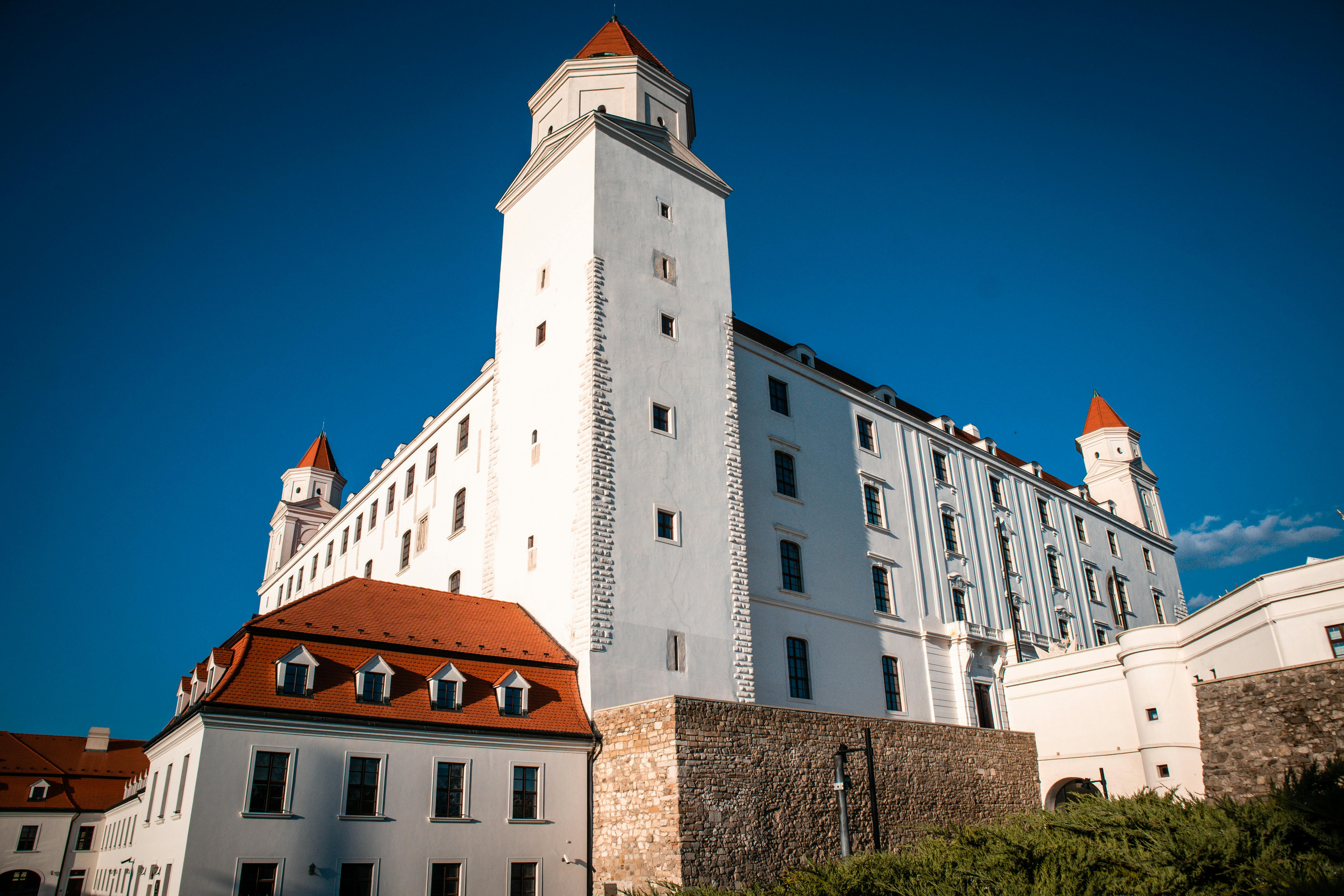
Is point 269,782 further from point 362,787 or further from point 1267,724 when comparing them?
point 1267,724

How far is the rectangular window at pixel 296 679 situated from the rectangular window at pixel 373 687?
3.51 ft

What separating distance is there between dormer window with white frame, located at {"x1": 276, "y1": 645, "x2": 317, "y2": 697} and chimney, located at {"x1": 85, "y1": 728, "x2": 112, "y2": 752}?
2656 cm

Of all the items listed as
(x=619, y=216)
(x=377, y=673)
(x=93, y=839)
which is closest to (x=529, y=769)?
(x=377, y=673)

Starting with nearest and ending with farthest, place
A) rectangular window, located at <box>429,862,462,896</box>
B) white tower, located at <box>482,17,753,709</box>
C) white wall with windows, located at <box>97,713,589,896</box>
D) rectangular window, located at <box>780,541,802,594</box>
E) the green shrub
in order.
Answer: the green shrub → white wall with windows, located at <box>97,713,589,896</box> → rectangular window, located at <box>429,862,462,896</box> → white tower, located at <box>482,17,753,709</box> → rectangular window, located at <box>780,541,802,594</box>

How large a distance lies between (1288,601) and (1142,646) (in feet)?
17.3

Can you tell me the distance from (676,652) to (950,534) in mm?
15475

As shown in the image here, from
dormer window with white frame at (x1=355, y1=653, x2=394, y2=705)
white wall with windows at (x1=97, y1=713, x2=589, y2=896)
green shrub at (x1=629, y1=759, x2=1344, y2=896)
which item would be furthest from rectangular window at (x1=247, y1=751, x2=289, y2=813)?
green shrub at (x1=629, y1=759, x2=1344, y2=896)

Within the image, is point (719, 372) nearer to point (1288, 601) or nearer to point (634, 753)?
point (634, 753)

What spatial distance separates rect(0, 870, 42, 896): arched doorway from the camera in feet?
104

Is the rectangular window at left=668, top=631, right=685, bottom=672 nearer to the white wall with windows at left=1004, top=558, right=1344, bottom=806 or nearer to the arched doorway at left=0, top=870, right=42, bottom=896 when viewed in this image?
the white wall with windows at left=1004, top=558, right=1344, bottom=806

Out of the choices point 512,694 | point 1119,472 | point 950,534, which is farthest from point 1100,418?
point 512,694

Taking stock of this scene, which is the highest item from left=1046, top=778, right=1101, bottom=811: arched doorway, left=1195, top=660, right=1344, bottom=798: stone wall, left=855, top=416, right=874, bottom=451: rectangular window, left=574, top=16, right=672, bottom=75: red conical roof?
left=574, top=16, right=672, bottom=75: red conical roof

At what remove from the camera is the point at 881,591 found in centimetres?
2869

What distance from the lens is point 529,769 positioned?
60.1 feet
